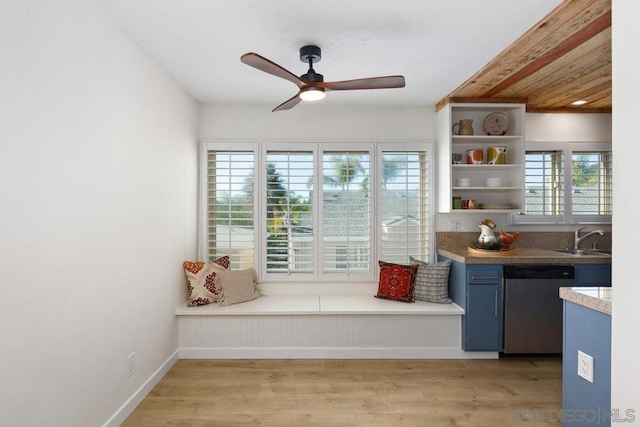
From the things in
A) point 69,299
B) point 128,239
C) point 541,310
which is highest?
point 128,239

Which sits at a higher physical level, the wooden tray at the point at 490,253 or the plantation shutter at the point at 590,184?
the plantation shutter at the point at 590,184

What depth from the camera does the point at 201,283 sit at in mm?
3488

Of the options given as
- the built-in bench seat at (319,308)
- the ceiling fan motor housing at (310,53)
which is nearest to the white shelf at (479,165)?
the built-in bench seat at (319,308)

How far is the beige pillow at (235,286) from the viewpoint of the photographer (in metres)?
3.49

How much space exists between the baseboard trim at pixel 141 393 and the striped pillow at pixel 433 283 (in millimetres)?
2282

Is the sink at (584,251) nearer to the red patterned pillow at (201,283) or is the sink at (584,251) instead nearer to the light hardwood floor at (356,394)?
the light hardwood floor at (356,394)

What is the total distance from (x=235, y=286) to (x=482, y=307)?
2267mm

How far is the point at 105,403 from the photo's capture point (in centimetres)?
217

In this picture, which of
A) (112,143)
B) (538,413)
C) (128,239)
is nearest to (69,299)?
(128,239)

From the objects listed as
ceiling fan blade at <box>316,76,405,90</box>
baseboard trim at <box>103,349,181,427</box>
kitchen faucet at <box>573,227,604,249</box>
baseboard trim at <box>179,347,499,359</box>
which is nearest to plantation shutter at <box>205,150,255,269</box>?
baseboard trim at <box>179,347,499,359</box>

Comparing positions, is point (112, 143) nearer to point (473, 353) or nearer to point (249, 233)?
point (249, 233)

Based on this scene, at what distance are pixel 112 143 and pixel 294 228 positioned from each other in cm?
201

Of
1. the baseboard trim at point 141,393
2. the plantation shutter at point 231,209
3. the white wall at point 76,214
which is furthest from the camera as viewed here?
the plantation shutter at point 231,209

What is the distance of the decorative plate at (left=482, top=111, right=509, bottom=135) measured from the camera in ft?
12.2
